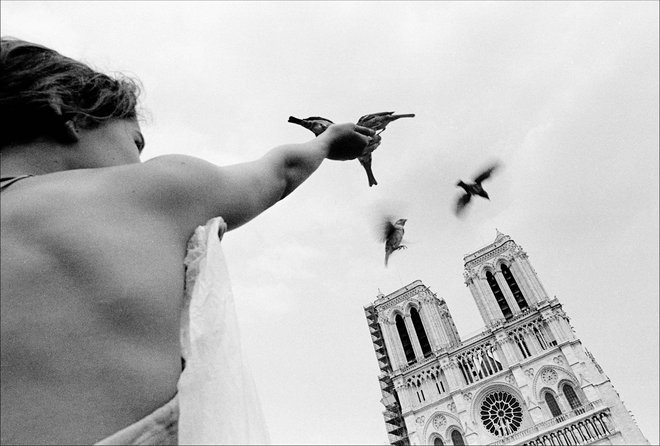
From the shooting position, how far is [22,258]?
0.71 meters

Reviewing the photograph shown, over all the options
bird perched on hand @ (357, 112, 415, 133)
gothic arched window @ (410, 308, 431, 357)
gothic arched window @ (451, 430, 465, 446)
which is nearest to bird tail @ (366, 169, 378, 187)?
bird perched on hand @ (357, 112, 415, 133)

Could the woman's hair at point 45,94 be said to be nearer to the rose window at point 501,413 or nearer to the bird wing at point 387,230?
the bird wing at point 387,230

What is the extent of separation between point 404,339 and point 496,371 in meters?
6.07

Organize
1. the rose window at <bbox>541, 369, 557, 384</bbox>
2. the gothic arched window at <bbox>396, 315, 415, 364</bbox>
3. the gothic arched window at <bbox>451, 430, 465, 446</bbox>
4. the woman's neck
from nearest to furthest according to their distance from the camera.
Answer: the woman's neck, the rose window at <bbox>541, 369, 557, 384</bbox>, the gothic arched window at <bbox>451, 430, 465, 446</bbox>, the gothic arched window at <bbox>396, 315, 415, 364</bbox>

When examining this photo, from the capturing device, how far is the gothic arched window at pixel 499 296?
3139 cm

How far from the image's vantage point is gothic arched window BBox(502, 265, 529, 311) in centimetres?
3109

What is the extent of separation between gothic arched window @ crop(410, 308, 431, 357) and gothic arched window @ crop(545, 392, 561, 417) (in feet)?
23.5

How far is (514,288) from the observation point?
31656 millimetres

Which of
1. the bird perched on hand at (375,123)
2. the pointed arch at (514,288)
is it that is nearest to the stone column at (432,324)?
the pointed arch at (514,288)

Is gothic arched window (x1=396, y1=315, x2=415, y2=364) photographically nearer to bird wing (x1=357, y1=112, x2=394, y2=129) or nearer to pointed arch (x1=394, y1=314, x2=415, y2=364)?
pointed arch (x1=394, y1=314, x2=415, y2=364)

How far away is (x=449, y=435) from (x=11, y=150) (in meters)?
31.3

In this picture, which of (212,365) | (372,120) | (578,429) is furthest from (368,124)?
(578,429)

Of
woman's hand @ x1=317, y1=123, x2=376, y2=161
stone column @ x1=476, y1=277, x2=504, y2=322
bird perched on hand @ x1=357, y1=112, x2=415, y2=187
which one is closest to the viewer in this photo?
woman's hand @ x1=317, y1=123, x2=376, y2=161

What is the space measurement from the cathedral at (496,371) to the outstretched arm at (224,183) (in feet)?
94.9
